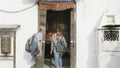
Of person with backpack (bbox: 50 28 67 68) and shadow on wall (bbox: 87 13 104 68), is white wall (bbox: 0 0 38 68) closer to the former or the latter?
person with backpack (bbox: 50 28 67 68)

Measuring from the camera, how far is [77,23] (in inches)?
622

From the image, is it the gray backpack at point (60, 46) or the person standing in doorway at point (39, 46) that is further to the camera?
the gray backpack at point (60, 46)

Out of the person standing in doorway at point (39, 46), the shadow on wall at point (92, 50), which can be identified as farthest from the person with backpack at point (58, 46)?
the shadow on wall at point (92, 50)

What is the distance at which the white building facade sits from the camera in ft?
51.7

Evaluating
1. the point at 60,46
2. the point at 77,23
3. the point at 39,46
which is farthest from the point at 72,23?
the point at 39,46

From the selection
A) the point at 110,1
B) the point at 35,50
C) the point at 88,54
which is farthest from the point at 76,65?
the point at 110,1

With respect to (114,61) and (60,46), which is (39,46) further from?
(114,61)

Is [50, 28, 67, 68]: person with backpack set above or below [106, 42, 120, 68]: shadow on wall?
above

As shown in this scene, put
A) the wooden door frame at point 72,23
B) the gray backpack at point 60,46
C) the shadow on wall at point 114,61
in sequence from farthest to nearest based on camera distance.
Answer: the wooden door frame at point 72,23
the gray backpack at point 60,46
the shadow on wall at point 114,61

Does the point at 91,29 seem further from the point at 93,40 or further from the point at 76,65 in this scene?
the point at 76,65

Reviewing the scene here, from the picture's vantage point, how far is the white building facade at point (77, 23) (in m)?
15.8

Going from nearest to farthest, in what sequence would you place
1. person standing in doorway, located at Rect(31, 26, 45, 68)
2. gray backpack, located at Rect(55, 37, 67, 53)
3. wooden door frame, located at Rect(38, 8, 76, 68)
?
person standing in doorway, located at Rect(31, 26, 45, 68) → gray backpack, located at Rect(55, 37, 67, 53) → wooden door frame, located at Rect(38, 8, 76, 68)

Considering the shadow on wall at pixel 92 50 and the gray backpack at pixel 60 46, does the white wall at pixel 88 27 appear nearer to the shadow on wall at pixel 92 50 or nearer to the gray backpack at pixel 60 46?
the shadow on wall at pixel 92 50

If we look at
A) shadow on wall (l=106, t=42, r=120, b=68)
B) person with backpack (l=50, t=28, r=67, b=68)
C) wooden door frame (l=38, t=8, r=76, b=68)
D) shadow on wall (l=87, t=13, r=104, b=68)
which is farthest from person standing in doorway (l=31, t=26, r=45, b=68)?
shadow on wall (l=106, t=42, r=120, b=68)
